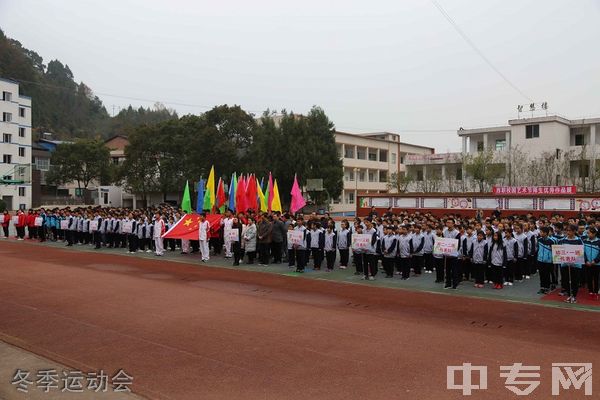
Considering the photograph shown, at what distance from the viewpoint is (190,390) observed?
5.58m

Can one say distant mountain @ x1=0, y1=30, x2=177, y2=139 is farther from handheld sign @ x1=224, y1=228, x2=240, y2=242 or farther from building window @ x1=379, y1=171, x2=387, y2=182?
handheld sign @ x1=224, y1=228, x2=240, y2=242

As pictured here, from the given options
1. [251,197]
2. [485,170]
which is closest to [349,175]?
[485,170]

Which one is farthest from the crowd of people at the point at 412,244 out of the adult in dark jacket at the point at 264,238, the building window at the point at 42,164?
the building window at the point at 42,164

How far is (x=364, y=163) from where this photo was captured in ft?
193

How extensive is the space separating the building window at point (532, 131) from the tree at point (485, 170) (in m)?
7.45

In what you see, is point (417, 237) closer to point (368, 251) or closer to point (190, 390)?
point (368, 251)

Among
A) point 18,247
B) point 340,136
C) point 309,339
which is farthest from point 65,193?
point 309,339

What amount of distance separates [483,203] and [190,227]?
14.4 meters

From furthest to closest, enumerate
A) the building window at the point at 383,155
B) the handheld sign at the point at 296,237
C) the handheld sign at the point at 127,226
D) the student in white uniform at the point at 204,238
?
the building window at the point at 383,155 → the handheld sign at the point at 127,226 → the student in white uniform at the point at 204,238 → the handheld sign at the point at 296,237

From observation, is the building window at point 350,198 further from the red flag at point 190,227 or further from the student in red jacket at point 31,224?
the red flag at point 190,227

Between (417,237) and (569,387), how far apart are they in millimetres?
8248

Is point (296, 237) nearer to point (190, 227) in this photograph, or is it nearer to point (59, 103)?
point (190, 227)

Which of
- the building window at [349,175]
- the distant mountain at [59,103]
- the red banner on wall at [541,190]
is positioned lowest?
the red banner on wall at [541,190]

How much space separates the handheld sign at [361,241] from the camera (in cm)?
1376
